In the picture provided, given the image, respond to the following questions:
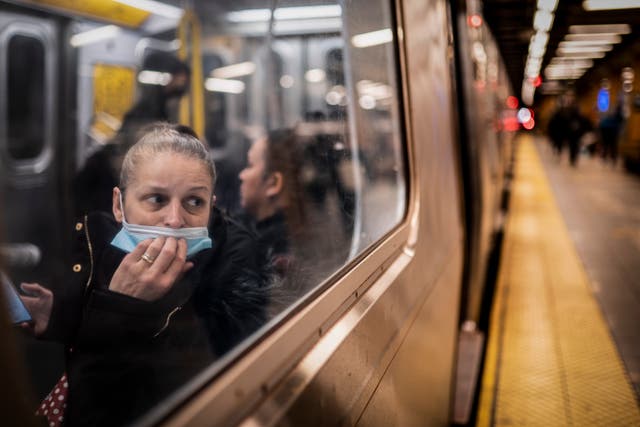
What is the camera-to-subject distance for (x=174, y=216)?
94 cm

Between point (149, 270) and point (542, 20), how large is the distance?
9.64 m

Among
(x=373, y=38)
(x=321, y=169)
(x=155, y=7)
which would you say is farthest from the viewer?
(x=155, y=7)

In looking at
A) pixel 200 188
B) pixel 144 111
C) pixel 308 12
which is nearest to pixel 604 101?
pixel 144 111

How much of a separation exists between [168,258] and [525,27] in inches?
450

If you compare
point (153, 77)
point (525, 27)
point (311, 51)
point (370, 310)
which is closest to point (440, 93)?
point (311, 51)

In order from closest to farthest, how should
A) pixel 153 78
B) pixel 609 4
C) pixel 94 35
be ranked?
1. pixel 94 35
2. pixel 153 78
3. pixel 609 4

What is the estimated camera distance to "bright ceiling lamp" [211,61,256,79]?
5.26 m

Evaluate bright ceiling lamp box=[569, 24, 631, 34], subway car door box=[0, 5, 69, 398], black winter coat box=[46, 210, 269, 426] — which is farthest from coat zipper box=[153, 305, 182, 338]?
bright ceiling lamp box=[569, 24, 631, 34]

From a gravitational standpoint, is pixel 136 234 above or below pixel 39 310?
above

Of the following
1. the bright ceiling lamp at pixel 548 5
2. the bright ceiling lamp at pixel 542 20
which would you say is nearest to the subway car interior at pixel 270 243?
the bright ceiling lamp at pixel 548 5

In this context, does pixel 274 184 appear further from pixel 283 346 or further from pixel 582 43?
pixel 582 43

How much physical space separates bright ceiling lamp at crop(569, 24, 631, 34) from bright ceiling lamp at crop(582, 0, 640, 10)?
110 cm

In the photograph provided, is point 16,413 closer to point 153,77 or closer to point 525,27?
point 153,77

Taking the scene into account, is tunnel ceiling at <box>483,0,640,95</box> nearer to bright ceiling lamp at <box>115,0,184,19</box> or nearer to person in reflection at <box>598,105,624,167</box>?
person in reflection at <box>598,105,624,167</box>
